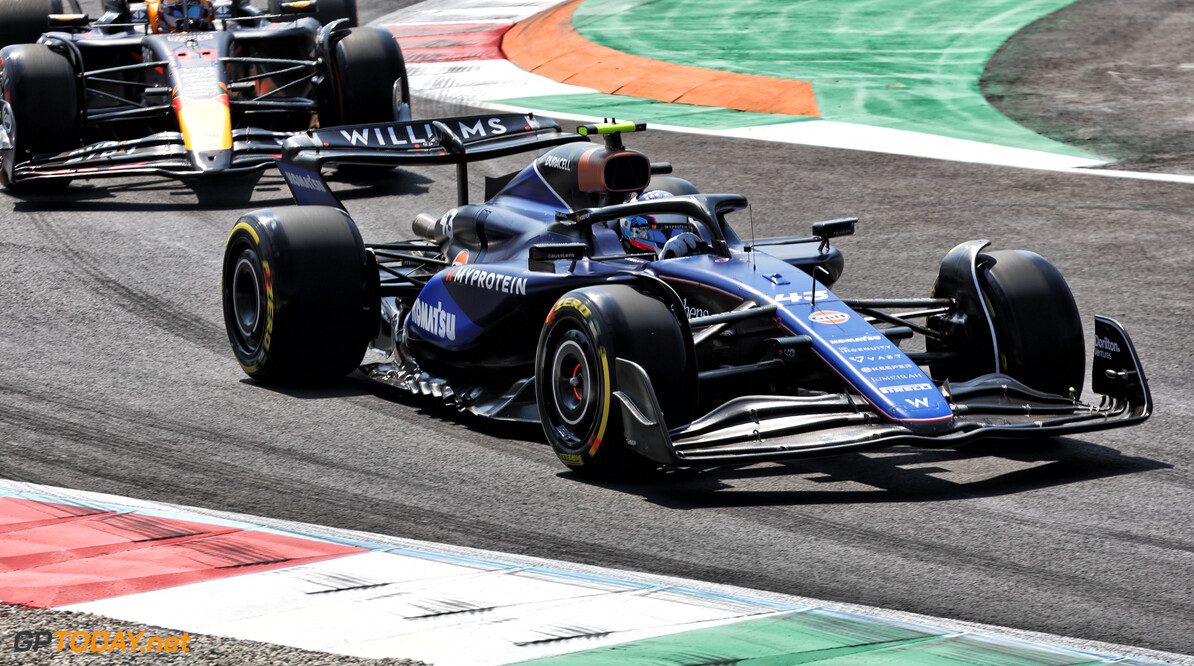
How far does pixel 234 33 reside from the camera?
15016 mm

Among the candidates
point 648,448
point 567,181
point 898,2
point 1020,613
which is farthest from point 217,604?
point 898,2

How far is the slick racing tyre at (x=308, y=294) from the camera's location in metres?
8.22

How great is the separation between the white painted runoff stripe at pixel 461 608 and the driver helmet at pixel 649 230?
8.96ft

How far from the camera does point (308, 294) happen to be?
8.21 meters

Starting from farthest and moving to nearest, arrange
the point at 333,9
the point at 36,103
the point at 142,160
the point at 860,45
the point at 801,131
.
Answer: the point at 860,45 → the point at 333,9 → the point at 801,131 → the point at 36,103 → the point at 142,160

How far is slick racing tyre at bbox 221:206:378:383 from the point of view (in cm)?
822

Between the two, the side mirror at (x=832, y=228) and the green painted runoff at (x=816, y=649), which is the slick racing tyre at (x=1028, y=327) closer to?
the side mirror at (x=832, y=228)

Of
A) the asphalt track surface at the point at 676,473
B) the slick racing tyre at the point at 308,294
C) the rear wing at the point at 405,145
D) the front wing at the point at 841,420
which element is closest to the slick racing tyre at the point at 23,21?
the asphalt track surface at the point at 676,473

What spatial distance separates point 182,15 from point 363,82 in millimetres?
2085

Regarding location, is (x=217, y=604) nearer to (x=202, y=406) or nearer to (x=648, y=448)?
(x=648, y=448)
